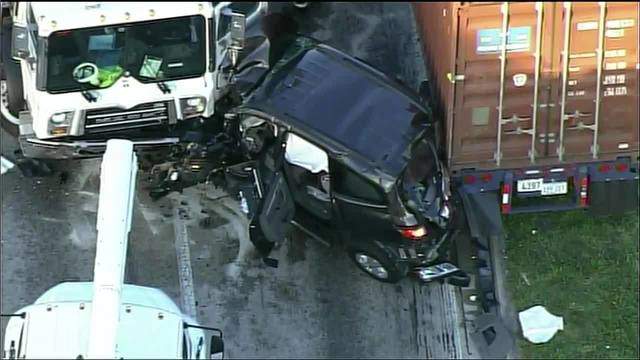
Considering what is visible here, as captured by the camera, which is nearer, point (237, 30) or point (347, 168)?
point (347, 168)

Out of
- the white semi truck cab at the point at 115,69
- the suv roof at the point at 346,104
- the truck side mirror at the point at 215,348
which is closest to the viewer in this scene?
the truck side mirror at the point at 215,348

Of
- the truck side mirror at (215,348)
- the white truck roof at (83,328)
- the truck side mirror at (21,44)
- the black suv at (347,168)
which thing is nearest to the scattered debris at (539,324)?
the black suv at (347,168)

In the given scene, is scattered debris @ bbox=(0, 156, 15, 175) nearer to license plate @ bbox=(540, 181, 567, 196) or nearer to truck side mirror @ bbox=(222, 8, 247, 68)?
truck side mirror @ bbox=(222, 8, 247, 68)

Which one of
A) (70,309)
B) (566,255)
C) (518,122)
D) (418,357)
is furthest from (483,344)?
(70,309)

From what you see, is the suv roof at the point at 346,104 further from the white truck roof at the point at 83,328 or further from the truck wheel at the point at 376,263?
the white truck roof at the point at 83,328

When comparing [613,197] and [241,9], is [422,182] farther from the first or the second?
[241,9]

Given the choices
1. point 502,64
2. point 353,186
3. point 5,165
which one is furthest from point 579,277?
point 5,165

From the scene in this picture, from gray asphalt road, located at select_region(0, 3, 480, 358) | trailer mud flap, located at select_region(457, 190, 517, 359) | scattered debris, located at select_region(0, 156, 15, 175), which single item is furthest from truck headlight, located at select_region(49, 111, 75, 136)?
trailer mud flap, located at select_region(457, 190, 517, 359)
